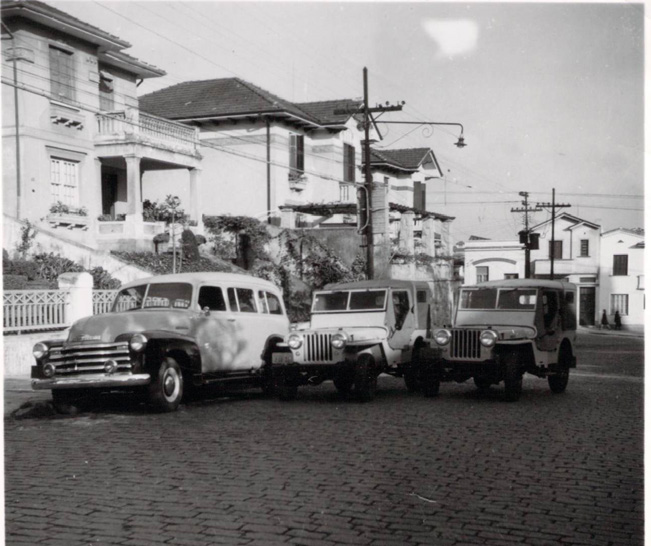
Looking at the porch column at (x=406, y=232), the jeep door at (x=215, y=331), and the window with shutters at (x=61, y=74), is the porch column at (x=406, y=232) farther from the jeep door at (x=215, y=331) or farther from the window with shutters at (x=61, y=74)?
the jeep door at (x=215, y=331)

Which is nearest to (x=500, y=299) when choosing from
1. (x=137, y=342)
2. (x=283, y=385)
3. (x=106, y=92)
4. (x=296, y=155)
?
(x=283, y=385)

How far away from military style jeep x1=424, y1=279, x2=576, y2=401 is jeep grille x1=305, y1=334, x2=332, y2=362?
5.41 feet

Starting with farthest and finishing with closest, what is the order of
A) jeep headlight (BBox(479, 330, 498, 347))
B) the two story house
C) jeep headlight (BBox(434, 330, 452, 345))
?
the two story house
jeep headlight (BBox(434, 330, 452, 345))
jeep headlight (BBox(479, 330, 498, 347))

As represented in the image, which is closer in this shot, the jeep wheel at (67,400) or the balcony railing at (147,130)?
the jeep wheel at (67,400)

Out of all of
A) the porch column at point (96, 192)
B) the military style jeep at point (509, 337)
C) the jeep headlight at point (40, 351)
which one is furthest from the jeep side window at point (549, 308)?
the porch column at point (96, 192)

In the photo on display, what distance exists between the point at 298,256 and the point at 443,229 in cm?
1129

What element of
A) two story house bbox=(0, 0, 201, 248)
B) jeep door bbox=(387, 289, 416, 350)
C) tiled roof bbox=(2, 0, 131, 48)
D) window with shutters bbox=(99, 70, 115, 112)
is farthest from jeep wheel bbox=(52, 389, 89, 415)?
window with shutters bbox=(99, 70, 115, 112)

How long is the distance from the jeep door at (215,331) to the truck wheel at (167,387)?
0.72m

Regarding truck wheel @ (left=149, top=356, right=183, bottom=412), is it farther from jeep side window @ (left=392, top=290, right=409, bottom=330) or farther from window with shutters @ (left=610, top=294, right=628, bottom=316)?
window with shutters @ (left=610, top=294, right=628, bottom=316)

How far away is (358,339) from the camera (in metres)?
12.3

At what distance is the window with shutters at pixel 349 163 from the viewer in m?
35.1

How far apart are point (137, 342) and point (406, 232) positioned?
21.3m

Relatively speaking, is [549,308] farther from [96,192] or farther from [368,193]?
[96,192]

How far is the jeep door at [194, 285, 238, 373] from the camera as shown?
1148 cm
